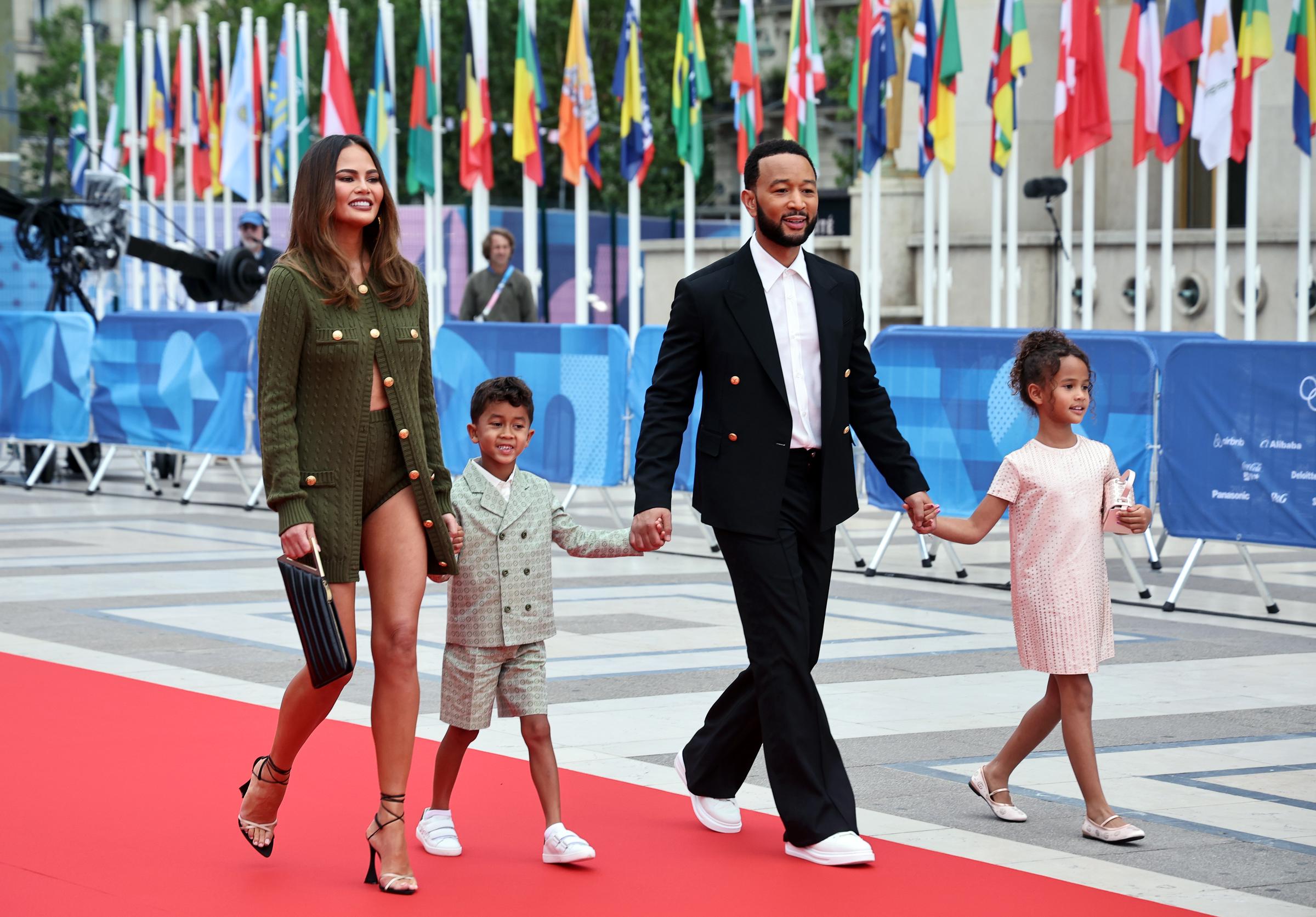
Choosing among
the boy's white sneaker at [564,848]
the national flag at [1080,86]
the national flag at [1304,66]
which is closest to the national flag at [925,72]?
the national flag at [1080,86]

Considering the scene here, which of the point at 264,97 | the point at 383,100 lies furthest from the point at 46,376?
the point at 264,97

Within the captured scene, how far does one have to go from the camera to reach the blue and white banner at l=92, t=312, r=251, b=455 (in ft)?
54.5

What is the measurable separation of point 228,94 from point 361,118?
5188cm

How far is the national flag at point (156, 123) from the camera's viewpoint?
1047 inches

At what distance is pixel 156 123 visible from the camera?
2694 cm

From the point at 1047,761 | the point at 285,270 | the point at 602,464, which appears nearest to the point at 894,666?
the point at 1047,761

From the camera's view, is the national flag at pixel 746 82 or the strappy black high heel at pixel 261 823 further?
the national flag at pixel 746 82

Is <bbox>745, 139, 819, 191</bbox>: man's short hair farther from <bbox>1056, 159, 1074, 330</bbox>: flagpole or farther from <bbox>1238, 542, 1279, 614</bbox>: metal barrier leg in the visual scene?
<bbox>1056, 159, 1074, 330</bbox>: flagpole

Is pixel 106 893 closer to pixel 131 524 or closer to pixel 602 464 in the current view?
pixel 602 464

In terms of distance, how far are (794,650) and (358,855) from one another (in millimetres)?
1386

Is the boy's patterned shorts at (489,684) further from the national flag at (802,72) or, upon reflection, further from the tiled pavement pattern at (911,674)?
the national flag at (802,72)

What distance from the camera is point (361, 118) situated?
2980 inches

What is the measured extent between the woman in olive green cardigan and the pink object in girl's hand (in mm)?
2060

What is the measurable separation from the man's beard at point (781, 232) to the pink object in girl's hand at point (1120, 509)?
128 centimetres
